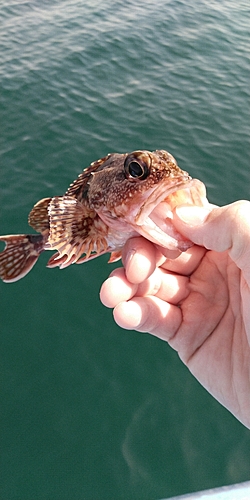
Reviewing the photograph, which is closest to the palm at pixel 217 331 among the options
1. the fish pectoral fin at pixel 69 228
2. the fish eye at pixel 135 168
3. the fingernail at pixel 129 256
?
the fingernail at pixel 129 256

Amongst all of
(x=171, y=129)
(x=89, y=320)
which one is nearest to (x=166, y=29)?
(x=171, y=129)

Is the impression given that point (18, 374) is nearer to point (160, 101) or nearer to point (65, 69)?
point (160, 101)

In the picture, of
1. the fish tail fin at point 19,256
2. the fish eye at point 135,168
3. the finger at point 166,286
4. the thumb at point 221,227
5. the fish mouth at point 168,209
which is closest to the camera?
the thumb at point 221,227

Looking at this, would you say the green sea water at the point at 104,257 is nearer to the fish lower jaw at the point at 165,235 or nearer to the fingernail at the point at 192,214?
the fish lower jaw at the point at 165,235

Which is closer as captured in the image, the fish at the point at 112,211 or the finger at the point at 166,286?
the fish at the point at 112,211

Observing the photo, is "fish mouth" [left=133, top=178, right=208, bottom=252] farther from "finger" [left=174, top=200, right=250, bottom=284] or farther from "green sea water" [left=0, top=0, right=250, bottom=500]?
"green sea water" [left=0, top=0, right=250, bottom=500]

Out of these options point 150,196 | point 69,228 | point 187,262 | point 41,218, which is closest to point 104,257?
point 41,218

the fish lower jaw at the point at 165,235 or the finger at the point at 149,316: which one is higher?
the fish lower jaw at the point at 165,235

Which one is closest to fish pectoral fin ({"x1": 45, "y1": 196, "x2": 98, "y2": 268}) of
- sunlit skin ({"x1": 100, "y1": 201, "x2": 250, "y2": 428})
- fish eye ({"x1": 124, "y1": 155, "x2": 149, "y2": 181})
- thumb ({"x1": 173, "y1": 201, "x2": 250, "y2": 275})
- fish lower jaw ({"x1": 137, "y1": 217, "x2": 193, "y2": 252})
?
sunlit skin ({"x1": 100, "y1": 201, "x2": 250, "y2": 428})
